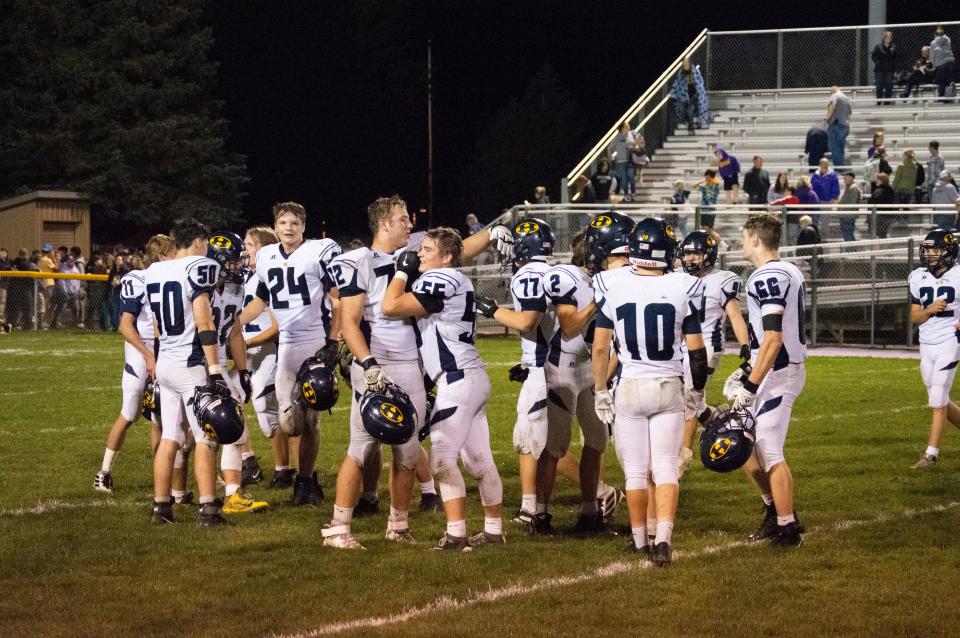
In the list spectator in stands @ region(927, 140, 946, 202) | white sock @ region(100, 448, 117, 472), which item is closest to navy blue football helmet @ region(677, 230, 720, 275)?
white sock @ region(100, 448, 117, 472)

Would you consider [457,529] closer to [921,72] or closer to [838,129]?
[838,129]

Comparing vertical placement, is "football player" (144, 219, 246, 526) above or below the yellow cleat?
above

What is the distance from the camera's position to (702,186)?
2381cm

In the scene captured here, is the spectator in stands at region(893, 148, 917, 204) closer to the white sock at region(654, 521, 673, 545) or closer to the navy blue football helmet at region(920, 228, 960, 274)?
the navy blue football helmet at region(920, 228, 960, 274)

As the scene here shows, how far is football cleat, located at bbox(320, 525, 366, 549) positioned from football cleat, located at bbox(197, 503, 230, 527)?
912 mm

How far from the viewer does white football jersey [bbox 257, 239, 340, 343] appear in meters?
8.97

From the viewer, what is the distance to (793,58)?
1145 inches

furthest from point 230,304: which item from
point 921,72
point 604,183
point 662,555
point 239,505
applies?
point 921,72

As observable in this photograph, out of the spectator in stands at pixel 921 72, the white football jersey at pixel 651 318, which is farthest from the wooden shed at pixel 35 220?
the white football jersey at pixel 651 318

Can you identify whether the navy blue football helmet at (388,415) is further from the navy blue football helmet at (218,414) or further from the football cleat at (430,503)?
the football cleat at (430,503)

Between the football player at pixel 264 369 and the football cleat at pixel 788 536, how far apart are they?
3.67 meters

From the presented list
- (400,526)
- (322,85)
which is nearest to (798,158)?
(400,526)

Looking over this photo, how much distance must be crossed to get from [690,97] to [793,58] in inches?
107

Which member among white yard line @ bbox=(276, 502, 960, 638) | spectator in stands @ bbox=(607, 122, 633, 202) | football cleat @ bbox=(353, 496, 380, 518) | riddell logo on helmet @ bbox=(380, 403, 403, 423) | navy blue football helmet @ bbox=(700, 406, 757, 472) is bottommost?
white yard line @ bbox=(276, 502, 960, 638)
